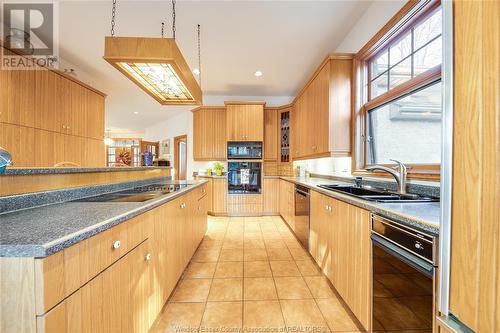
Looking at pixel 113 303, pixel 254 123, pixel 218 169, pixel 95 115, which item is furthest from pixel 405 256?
pixel 95 115

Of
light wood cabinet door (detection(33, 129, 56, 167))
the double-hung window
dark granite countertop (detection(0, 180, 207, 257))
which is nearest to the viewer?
dark granite countertop (detection(0, 180, 207, 257))

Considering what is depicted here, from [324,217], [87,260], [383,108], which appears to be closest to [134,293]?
[87,260]

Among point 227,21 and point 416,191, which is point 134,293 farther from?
point 227,21

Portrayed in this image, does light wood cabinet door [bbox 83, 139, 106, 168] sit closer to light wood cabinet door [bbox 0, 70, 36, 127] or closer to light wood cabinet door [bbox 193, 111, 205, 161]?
light wood cabinet door [bbox 0, 70, 36, 127]

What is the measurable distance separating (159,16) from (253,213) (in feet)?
12.5

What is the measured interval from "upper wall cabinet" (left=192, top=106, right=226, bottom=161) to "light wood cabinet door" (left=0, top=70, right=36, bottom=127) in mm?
2806

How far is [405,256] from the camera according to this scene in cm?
100

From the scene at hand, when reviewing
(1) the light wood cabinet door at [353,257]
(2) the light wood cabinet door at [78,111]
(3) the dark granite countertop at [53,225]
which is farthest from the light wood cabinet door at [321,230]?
(2) the light wood cabinet door at [78,111]

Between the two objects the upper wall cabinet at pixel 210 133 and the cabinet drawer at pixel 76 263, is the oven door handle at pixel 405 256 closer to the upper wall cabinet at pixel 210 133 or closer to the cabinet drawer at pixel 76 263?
the cabinet drawer at pixel 76 263

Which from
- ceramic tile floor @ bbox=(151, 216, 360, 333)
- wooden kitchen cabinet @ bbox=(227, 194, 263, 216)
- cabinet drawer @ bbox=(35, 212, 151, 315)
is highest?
cabinet drawer @ bbox=(35, 212, 151, 315)

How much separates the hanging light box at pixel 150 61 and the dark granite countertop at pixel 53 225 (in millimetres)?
1141

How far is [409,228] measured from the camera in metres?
0.99

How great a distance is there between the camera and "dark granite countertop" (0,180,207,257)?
617mm

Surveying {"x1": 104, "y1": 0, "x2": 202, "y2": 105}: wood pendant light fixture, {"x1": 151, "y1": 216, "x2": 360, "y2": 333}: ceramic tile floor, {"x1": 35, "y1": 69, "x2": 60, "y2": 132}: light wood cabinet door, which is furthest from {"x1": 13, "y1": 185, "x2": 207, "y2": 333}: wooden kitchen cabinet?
{"x1": 35, "y1": 69, "x2": 60, "y2": 132}: light wood cabinet door
